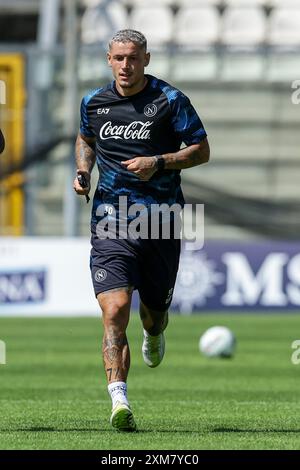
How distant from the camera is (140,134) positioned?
27.3 ft

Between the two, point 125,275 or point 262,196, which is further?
point 262,196

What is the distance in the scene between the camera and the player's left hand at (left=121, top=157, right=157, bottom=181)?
314 inches

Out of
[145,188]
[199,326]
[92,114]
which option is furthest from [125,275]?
[199,326]

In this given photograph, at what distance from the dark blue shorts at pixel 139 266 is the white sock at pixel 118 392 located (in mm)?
652

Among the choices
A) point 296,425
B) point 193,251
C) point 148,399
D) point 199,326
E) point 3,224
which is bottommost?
point 296,425

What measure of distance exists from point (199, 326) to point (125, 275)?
11.4 metres

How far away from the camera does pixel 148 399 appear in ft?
34.3

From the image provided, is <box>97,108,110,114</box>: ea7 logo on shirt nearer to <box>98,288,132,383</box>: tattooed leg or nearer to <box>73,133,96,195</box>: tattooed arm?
<box>73,133,96,195</box>: tattooed arm

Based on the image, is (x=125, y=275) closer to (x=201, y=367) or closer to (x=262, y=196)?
(x=201, y=367)

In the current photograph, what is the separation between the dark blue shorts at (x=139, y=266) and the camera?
823 centimetres

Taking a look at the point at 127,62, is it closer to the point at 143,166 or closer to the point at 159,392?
the point at 143,166

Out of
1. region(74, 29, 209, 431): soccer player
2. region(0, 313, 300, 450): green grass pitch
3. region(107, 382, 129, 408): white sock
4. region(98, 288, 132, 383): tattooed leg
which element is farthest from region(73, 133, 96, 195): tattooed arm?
region(0, 313, 300, 450): green grass pitch

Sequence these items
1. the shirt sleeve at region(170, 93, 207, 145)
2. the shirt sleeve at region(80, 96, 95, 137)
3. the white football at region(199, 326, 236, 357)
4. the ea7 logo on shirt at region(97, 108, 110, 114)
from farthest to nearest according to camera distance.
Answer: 1. the white football at region(199, 326, 236, 357)
2. the shirt sleeve at region(80, 96, 95, 137)
3. the ea7 logo on shirt at region(97, 108, 110, 114)
4. the shirt sleeve at region(170, 93, 207, 145)

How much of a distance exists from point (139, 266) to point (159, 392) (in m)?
2.92
